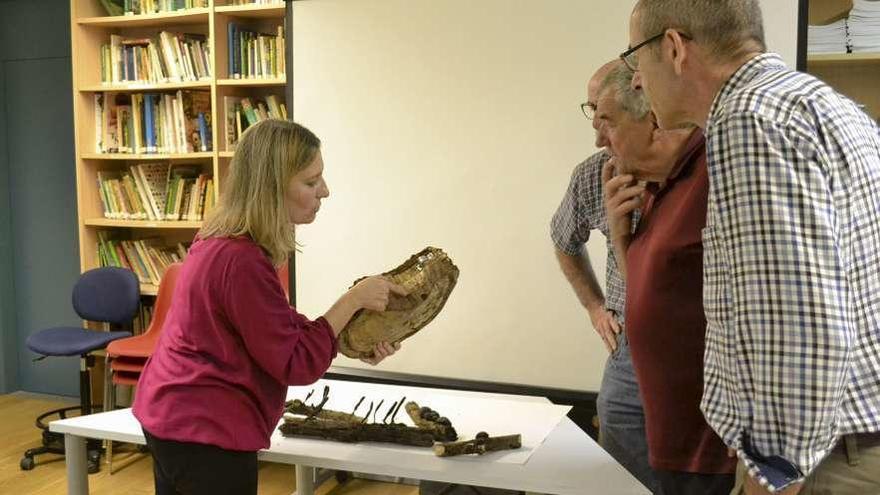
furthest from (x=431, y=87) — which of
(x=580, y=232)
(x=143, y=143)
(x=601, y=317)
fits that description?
(x=143, y=143)

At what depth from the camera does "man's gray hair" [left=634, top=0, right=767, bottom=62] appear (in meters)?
1.25

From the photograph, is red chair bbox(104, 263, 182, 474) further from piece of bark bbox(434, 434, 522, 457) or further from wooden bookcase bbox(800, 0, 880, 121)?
wooden bookcase bbox(800, 0, 880, 121)

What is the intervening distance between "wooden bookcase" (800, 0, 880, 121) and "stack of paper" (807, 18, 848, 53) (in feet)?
0.15

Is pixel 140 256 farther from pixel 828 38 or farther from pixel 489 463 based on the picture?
pixel 828 38

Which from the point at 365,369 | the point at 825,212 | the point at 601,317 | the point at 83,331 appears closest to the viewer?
the point at 825,212

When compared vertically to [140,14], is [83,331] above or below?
below

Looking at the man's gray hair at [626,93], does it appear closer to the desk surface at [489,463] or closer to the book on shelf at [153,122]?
the desk surface at [489,463]

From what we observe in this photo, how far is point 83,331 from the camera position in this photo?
178 inches

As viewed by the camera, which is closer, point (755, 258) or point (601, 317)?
point (755, 258)

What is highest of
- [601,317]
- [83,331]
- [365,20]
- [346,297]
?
[365,20]

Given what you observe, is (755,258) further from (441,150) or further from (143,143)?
(143,143)

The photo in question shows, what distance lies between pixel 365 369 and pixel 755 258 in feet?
9.50

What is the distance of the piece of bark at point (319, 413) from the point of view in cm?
230

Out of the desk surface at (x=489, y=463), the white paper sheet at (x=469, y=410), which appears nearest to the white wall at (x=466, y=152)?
the white paper sheet at (x=469, y=410)
